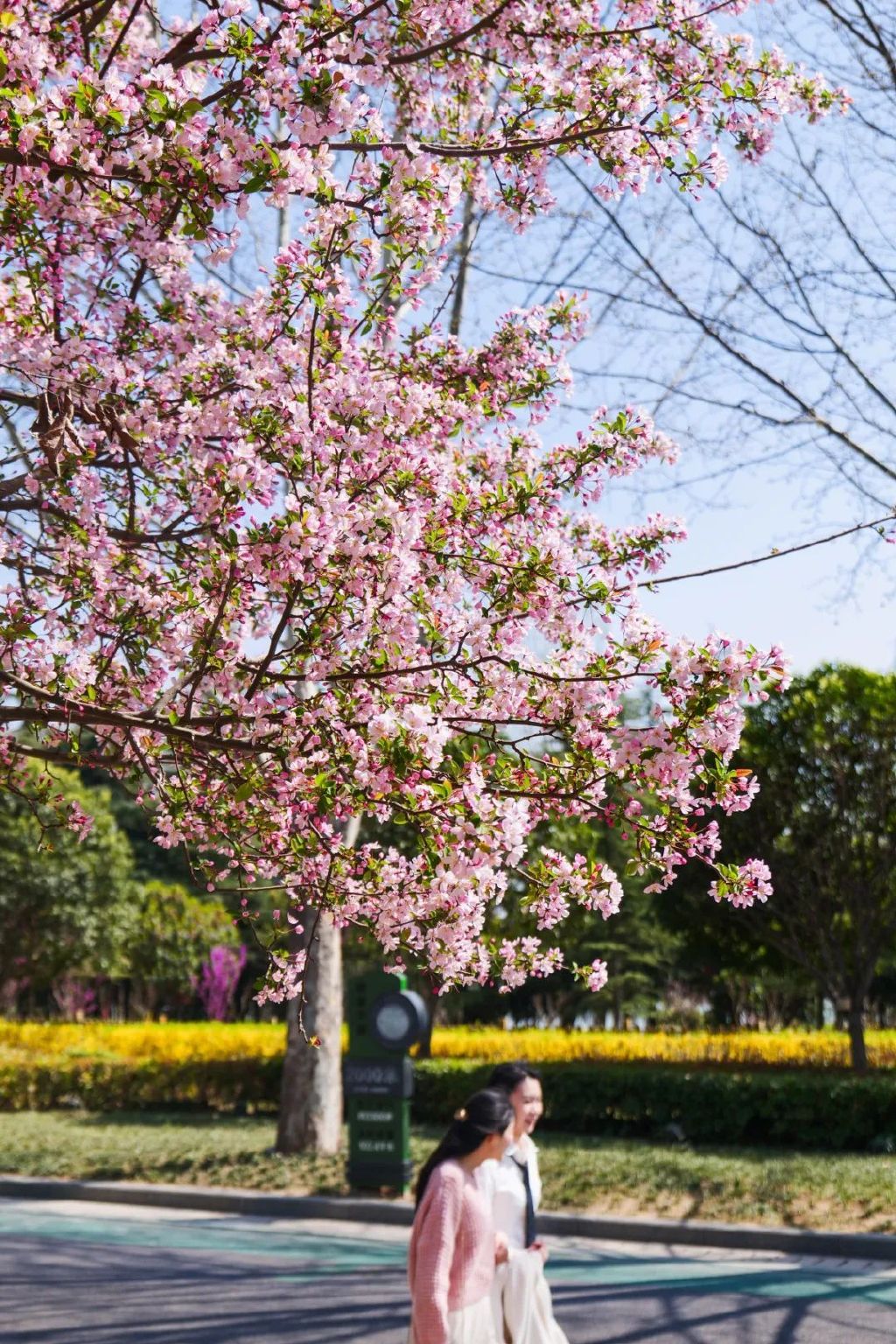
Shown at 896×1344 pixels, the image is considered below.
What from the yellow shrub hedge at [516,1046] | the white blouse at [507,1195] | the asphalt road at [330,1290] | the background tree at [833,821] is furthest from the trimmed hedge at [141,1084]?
the white blouse at [507,1195]

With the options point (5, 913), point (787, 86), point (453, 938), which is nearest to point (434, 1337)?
point (453, 938)

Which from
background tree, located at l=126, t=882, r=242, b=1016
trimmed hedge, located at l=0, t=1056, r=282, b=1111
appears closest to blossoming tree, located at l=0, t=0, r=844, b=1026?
trimmed hedge, located at l=0, t=1056, r=282, b=1111

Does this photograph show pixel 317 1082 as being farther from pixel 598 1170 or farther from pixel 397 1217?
pixel 598 1170

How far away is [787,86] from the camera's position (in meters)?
6.19

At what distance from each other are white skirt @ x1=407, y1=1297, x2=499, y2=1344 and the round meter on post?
28.5 feet

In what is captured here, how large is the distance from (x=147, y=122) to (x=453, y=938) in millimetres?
3021

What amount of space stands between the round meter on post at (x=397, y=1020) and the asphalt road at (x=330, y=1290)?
72.2 inches

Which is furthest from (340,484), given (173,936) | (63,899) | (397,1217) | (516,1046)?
(173,936)

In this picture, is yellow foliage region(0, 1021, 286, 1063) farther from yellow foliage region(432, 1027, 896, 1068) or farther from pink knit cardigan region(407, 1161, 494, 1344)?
pink knit cardigan region(407, 1161, 494, 1344)

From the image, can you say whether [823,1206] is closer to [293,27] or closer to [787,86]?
[787,86]

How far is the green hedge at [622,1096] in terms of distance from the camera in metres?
15.1

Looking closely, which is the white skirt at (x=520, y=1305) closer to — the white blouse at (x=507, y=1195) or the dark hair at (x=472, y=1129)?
the white blouse at (x=507, y=1195)

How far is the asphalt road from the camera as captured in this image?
27.3 ft

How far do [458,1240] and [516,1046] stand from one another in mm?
15682
